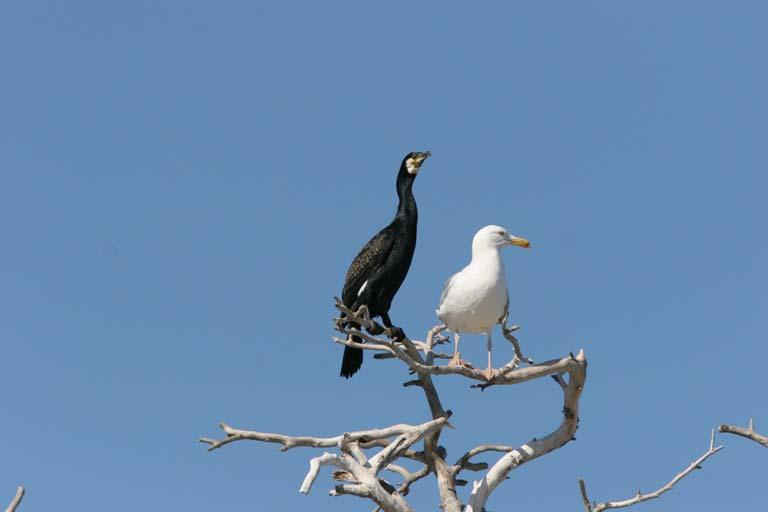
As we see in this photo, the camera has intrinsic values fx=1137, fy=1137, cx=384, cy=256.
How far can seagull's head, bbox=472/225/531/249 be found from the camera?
1151 centimetres

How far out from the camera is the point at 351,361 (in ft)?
42.1

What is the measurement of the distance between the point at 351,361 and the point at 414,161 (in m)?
2.69

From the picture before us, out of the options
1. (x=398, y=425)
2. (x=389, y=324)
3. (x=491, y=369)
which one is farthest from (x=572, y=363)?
(x=389, y=324)

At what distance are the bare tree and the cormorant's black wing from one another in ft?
2.79

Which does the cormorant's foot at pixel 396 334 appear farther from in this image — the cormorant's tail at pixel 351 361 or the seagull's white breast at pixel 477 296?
the cormorant's tail at pixel 351 361

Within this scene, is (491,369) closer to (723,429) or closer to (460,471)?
(460,471)

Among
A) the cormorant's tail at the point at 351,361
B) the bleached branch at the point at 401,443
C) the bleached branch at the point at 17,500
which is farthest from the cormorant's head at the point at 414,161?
the bleached branch at the point at 17,500

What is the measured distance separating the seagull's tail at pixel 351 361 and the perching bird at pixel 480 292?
1.54 m

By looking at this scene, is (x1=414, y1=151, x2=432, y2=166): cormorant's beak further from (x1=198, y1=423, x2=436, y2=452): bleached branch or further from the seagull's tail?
(x1=198, y1=423, x2=436, y2=452): bleached branch

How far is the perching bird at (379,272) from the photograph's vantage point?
12923 millimetres

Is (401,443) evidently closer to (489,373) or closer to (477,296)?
(489,373)

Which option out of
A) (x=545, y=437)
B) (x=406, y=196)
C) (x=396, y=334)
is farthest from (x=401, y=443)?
(x=406, y=196)

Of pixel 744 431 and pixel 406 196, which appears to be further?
pixel 406 196

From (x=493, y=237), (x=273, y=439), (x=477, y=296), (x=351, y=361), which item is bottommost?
(x=273, y=439)
